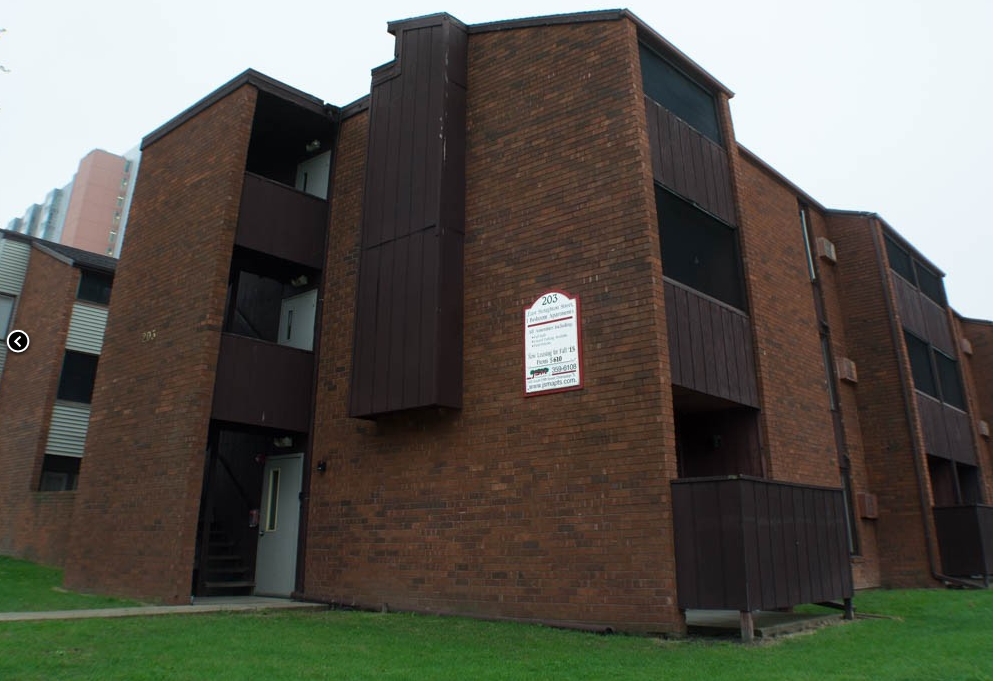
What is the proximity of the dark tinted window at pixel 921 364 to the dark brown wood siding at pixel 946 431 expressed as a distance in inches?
14.4

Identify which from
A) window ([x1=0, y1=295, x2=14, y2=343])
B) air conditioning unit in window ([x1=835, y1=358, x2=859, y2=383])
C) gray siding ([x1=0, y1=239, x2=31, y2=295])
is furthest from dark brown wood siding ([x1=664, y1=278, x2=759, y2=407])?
gray siding ([x1=0, y1=239, x2=31, y2=295])

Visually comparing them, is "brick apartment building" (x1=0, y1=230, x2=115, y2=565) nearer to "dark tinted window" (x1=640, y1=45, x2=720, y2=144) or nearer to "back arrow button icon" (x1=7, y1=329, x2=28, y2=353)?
"back arrow button icon" (x1=7, y1=329, x2=28, y2=353)

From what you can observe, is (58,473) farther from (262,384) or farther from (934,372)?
(934,372)

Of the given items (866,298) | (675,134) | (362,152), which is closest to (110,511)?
(362,152)

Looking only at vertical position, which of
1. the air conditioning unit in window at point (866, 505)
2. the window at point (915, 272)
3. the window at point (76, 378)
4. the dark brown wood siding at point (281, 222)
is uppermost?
the window at point (915, 272)

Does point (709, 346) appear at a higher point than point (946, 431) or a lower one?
lower

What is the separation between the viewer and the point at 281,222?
1284 centimetres

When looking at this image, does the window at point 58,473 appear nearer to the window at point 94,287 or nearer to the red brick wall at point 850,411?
the window at point 94,287

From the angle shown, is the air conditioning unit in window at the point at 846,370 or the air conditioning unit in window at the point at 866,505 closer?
the air conditioning unit in window at the point at 866,505

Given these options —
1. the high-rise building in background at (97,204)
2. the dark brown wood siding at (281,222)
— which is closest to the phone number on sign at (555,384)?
Result: the dark brown wood siding at (281,222)

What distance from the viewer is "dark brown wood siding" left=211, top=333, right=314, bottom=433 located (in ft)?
37.6

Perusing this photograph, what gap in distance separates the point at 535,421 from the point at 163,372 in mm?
6390

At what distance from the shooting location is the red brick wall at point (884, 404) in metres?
15.5

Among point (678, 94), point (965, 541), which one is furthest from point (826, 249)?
point (678, 94)
